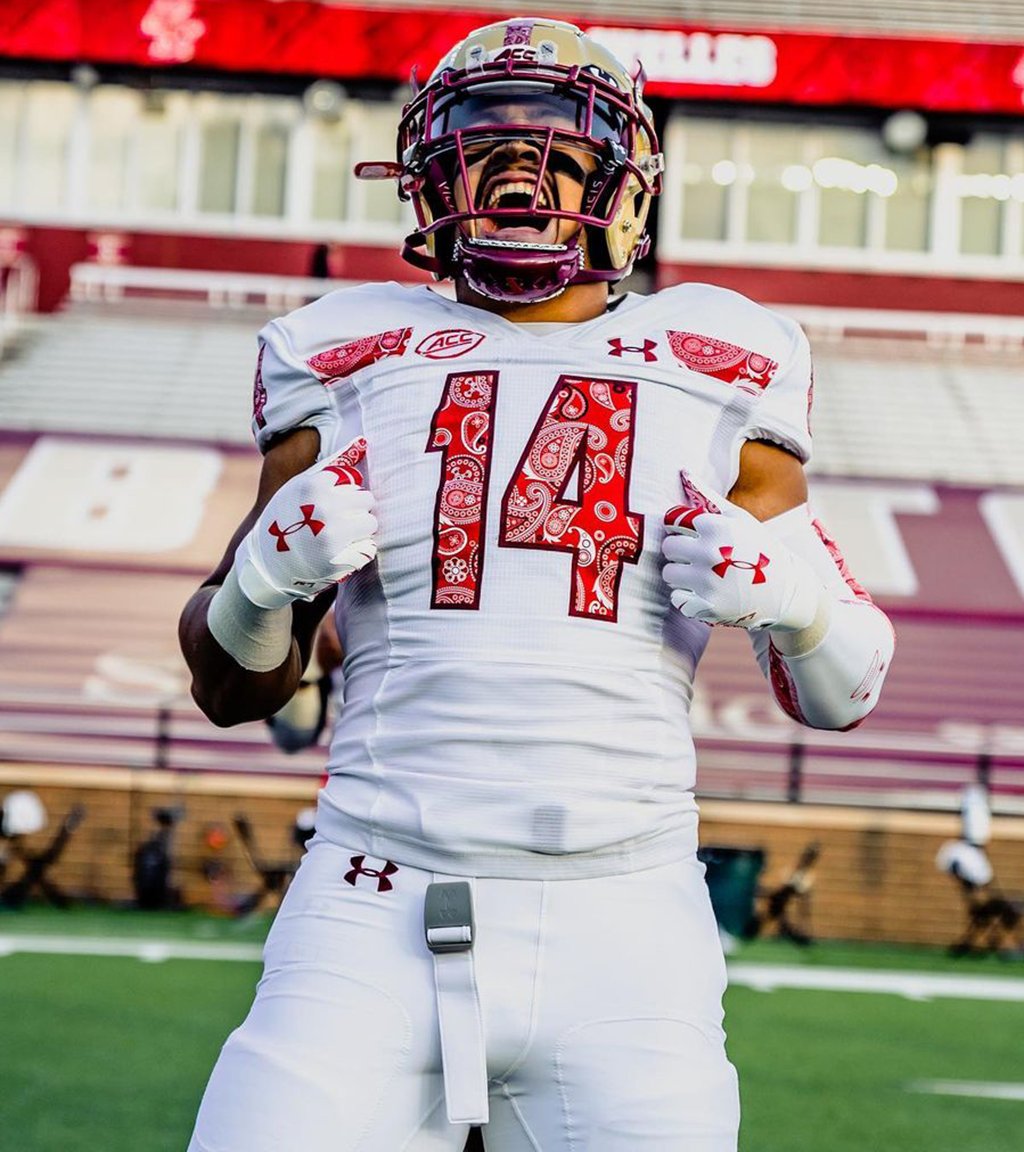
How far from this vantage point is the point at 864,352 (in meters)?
17.3

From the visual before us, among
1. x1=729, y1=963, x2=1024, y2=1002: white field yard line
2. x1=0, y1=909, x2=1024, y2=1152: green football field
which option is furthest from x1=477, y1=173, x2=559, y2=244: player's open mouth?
x1=729, y1=963, x2=1024, y2=1002: white field yard line

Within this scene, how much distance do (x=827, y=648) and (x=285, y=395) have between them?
0.63 meters

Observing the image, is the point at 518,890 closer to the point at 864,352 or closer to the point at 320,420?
the point at 320,420

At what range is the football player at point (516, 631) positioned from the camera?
172cm

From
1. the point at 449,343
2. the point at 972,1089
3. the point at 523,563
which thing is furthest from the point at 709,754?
the point at 523,563

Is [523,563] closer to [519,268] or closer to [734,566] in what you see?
[734,566]

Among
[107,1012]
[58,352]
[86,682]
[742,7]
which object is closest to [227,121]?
[58,352]

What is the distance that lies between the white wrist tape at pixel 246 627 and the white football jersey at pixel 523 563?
3.1 inches

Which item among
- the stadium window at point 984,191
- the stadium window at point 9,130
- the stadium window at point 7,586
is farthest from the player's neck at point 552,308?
the stadium window at point 9,130

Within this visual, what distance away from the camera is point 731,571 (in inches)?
70.0

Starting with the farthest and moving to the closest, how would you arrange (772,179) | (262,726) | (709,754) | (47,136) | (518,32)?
(47,136) < (772,179) < (262,726) < (709,754) < (518,32)

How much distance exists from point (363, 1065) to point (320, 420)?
69 cm

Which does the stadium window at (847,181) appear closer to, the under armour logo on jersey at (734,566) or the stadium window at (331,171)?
the stadium window at (331,171)

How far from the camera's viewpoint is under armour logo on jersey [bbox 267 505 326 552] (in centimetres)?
180
